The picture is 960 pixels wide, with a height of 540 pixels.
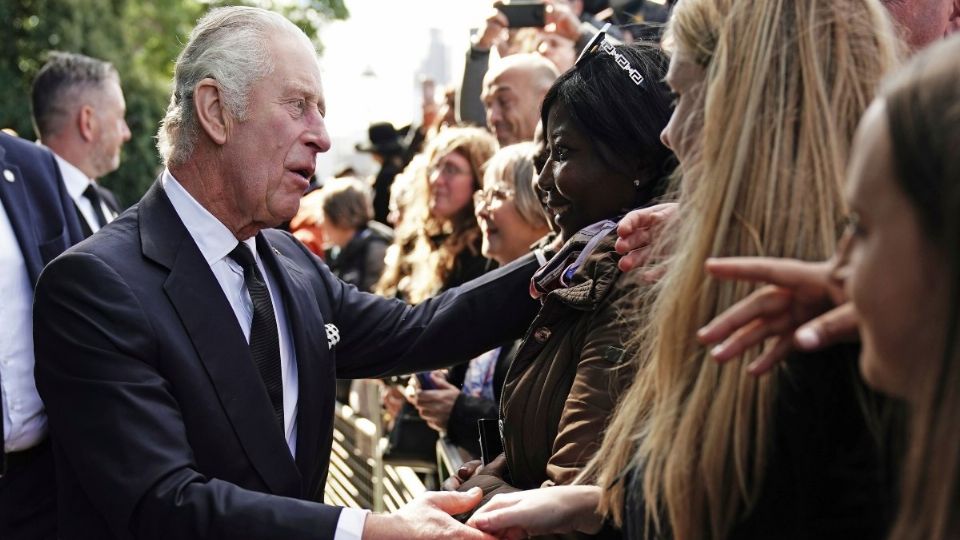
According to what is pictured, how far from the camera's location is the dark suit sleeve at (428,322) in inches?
133

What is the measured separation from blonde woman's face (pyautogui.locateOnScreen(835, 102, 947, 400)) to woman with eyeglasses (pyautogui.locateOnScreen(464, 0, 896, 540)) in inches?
12.5

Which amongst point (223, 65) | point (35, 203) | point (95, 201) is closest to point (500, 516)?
point (223, 65)

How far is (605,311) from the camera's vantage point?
2457mm

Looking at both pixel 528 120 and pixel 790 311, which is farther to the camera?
pixel 528 120

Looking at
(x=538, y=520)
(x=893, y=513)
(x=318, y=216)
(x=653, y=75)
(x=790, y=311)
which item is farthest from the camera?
(x=318, y=216)

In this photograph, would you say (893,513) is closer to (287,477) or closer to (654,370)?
(654,370)

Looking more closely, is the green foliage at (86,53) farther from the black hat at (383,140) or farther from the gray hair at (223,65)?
the gray hair at (223,65)

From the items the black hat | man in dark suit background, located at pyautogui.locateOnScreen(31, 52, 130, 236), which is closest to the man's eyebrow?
man in dark suit background, located at pyautogui.locateOnScreen(31, 52, 130, 236)

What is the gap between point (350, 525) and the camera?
2.50 m

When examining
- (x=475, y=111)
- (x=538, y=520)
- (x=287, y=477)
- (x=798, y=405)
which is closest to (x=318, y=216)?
(x=475, y=111)

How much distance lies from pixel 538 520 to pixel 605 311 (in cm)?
50

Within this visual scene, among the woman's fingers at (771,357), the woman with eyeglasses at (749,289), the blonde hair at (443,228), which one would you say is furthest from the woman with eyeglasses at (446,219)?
the woman's fingers at (771,357)

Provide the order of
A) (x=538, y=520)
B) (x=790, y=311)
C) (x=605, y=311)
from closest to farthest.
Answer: (x=790, y=311)
(x=538, y=520)
(x=605, y=311)

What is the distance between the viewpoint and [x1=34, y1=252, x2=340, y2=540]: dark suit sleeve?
2.50m
